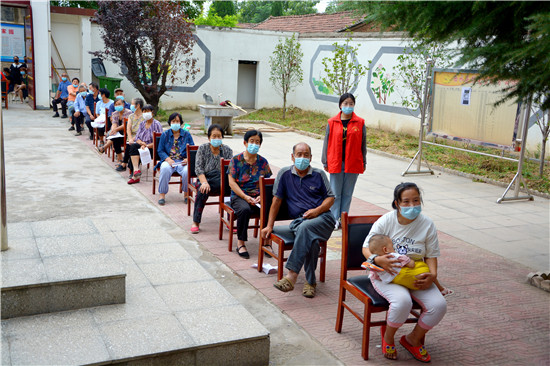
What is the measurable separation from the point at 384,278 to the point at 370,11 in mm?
2206

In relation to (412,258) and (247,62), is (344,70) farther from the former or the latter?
(412,258)

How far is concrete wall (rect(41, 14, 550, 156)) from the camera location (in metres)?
20.3

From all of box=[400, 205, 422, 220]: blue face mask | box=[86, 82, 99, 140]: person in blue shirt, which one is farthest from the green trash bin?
box=[400, 205, 422, 220]: blue face mask

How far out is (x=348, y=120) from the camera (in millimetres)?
7344

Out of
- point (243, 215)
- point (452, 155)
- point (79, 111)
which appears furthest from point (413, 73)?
point (243, 215)

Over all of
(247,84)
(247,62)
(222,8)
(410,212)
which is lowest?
(410,212)

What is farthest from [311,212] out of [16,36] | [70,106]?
[16,36]

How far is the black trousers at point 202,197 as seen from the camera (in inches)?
283

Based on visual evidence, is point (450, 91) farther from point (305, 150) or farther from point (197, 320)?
point (197, 320)

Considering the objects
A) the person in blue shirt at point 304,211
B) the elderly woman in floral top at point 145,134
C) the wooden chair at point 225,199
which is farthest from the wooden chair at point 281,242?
the elderly woman in floral top at point 145,134

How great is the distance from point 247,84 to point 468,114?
1387 centimetres

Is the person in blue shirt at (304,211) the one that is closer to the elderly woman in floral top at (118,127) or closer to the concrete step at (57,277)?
the concrete step at (57,277)

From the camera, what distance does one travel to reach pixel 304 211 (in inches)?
223

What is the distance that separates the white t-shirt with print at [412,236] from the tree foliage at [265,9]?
45.5 m
